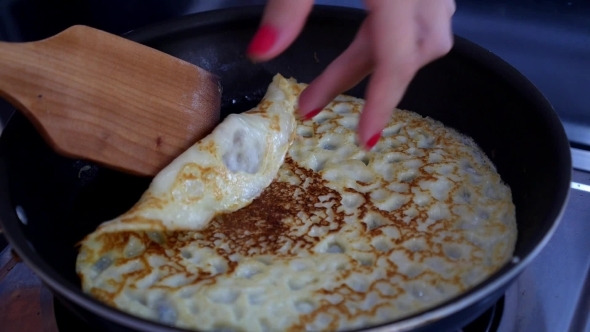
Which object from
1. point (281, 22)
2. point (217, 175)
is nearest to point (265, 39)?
point (281, 22)

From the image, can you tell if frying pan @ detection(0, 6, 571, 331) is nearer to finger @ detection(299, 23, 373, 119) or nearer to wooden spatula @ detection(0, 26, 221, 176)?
wooden spatula @ detection(0, 26, 221, 176)

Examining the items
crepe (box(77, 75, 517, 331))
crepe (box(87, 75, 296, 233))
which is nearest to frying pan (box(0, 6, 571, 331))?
crepe (box(77, 75, 517, 331))

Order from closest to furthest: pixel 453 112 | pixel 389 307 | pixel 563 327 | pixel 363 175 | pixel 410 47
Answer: pixel 410 47 < pixel 389 307 < pixel 563 327 < pixel 363 175 < pixel 453 112

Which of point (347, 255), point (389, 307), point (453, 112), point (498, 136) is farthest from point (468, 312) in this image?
point (453, 112)

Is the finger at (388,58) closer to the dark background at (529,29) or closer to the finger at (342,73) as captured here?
the finger at (342,73)

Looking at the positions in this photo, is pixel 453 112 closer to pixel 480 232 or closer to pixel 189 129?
pixel 480 232

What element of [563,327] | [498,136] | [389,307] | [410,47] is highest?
[410,47]

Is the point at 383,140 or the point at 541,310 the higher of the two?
the point at 383,140
